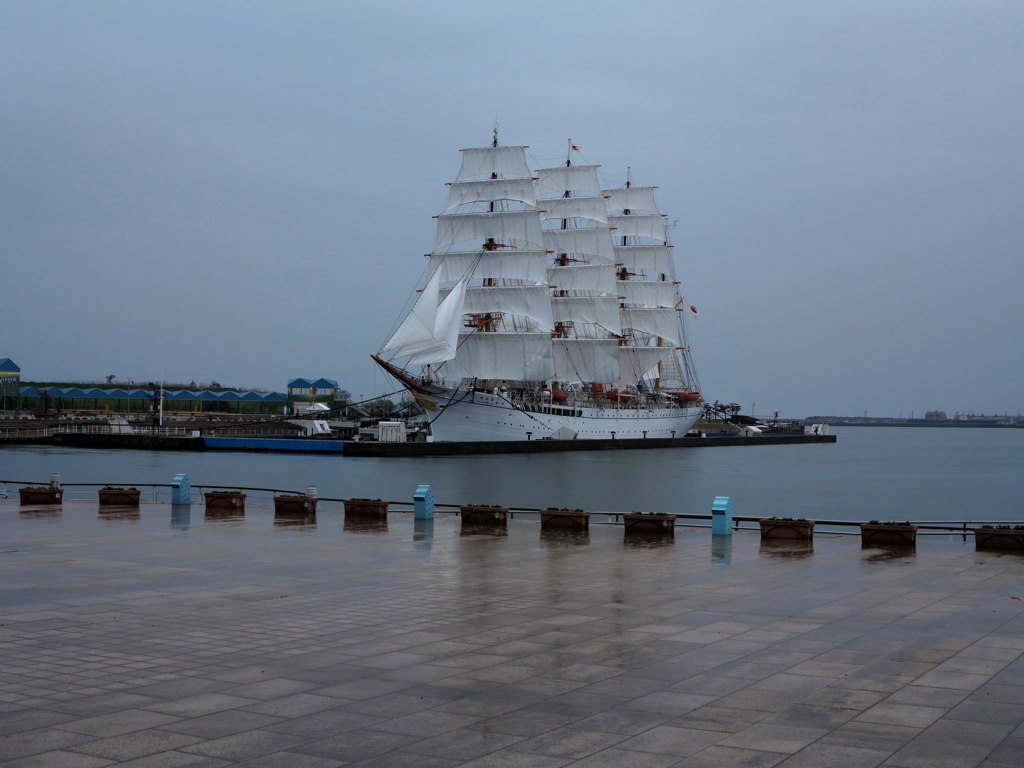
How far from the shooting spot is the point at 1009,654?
32.0 feet

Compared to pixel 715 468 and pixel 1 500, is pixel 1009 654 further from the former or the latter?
pixel 715 468

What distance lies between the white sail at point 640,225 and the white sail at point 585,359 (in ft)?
57.0

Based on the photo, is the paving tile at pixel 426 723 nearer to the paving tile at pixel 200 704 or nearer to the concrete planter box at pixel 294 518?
the paving tile at pixel 200 704

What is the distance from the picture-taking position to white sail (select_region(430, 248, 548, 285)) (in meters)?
90.4

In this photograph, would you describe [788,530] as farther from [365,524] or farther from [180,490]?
[180,490]

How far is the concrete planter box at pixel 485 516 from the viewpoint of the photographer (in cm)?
2245

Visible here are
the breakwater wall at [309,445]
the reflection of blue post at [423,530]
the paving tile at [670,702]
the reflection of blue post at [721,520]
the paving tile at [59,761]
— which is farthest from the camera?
the breakwater wall at [309,445]

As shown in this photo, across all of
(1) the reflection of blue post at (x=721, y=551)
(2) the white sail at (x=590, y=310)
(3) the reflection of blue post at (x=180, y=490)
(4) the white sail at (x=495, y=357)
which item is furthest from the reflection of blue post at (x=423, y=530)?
(2) the white sail at (x=590, y=310)

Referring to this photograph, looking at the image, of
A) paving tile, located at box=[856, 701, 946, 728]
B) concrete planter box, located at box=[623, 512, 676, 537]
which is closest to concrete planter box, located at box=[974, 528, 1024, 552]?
concrete planter box, located at box=[623, 512, 676, 537]

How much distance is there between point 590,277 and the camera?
101062 millimetres

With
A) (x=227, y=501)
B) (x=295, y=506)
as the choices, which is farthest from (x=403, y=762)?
(x=227, y=501)

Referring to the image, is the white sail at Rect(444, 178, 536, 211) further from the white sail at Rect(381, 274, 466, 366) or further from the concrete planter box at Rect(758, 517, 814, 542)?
the concrete planter box at Rect(758, 517, 814, 542)

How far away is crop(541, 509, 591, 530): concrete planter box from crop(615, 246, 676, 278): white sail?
9183 cm

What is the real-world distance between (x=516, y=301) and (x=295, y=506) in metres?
67.1
